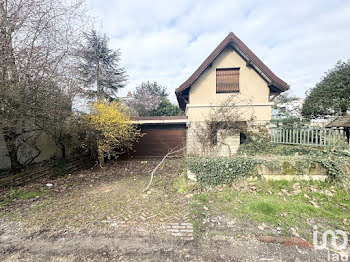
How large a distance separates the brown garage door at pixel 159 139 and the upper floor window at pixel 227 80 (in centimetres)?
338

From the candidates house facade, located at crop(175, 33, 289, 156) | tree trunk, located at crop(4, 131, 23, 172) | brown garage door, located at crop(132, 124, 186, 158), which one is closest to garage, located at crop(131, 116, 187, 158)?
brown garage door, located at crop(132, 124, 186, 158)

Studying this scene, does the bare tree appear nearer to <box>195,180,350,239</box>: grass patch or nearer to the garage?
the garage

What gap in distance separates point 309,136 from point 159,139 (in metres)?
8.07

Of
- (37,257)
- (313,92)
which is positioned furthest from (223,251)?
(313,92)

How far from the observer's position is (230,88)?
8578mm

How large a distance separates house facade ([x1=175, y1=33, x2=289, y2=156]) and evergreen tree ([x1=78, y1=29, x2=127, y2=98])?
40.1 feet

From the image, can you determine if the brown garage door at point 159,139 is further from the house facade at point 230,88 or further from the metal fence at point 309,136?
the metal fence at point 309,136

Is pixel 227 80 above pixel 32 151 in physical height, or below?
above

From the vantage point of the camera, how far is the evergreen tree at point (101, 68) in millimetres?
16234

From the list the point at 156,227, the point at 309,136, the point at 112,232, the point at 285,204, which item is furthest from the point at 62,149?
the point at 309,136

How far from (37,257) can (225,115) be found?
7656mm

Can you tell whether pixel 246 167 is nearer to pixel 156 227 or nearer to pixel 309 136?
pixel 156 227

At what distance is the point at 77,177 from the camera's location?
696 cm

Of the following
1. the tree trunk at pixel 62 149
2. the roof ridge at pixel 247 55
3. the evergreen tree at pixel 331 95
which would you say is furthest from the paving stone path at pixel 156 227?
the evergreen tree at pixel 331 95
